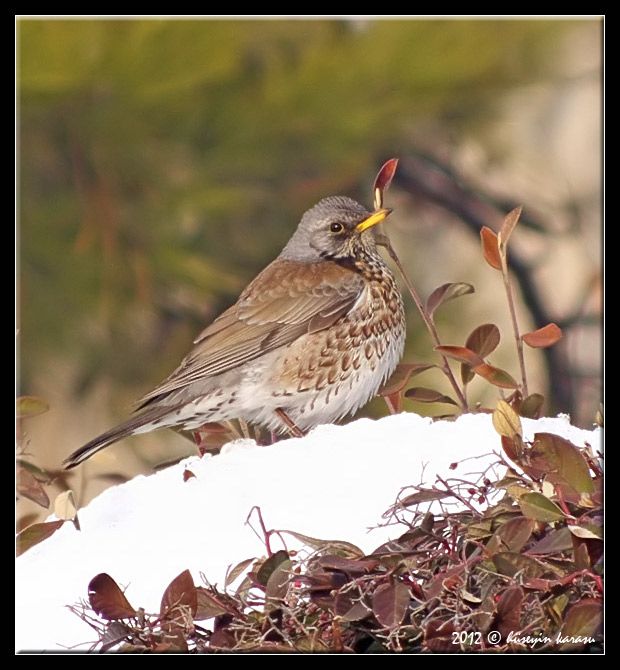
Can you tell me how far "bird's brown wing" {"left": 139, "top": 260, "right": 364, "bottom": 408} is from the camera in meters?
2.96

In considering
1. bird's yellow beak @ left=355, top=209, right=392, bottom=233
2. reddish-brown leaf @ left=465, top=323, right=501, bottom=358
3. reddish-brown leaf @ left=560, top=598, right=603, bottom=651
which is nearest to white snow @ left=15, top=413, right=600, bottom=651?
reddish-brown leaf @ left=465, top=323, right=501, bottom=358

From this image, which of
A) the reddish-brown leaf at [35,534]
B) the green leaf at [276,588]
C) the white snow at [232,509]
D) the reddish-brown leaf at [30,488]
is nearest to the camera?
the green leaf at [276,588]

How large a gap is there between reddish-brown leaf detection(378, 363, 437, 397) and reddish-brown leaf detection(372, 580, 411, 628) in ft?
2.60

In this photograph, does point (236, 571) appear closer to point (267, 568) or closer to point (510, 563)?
point (267, 568)

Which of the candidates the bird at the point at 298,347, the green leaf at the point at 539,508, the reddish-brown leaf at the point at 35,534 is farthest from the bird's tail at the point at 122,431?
the green leaf at the point at 539,508

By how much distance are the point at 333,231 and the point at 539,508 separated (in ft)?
3.81

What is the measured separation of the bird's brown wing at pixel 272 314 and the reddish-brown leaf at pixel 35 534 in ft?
1.57

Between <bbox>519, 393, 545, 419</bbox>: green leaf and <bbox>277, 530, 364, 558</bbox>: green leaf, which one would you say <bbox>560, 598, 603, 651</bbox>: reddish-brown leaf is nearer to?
<bbox>277, 530, 364, 558</bbox>: green leaf

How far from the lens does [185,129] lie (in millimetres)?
2797

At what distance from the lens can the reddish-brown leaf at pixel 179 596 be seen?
2223 millimetres

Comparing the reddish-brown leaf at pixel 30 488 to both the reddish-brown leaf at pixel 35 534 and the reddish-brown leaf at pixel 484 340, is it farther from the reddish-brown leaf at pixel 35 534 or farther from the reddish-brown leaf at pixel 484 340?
the reddish-brown leaf at pixel 484 340

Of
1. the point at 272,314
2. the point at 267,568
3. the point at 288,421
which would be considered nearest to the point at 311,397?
the point at 288,421
